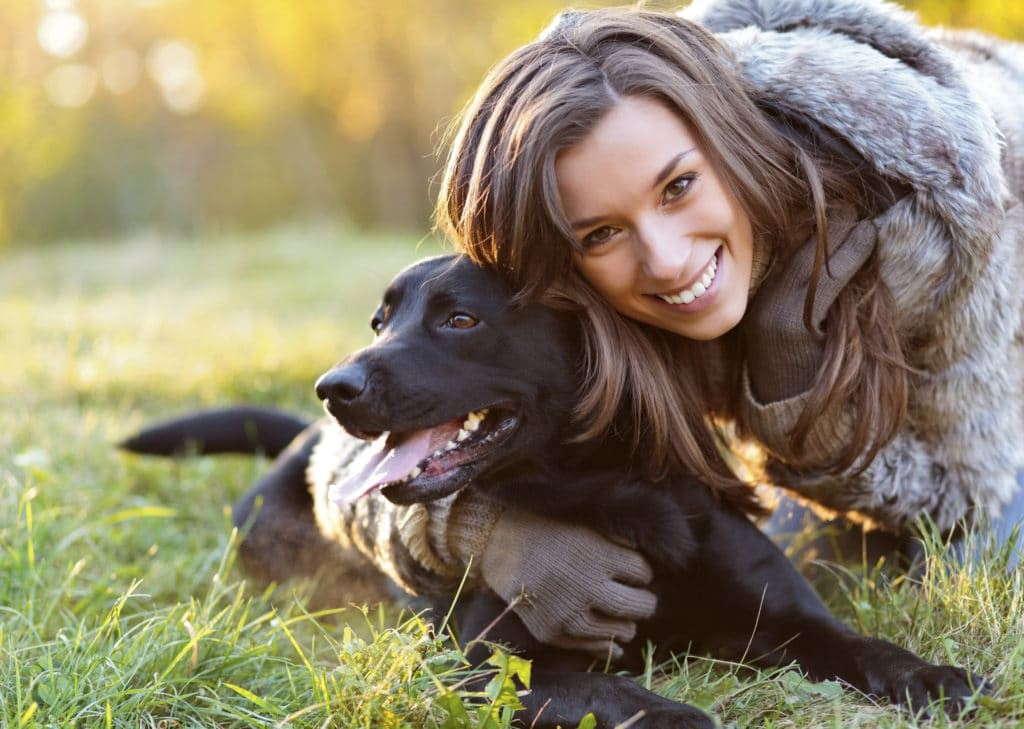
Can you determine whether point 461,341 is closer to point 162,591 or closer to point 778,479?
point 778,479

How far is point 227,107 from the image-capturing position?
49.6 feet

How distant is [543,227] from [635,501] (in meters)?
0.59

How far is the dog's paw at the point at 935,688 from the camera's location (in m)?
1.73

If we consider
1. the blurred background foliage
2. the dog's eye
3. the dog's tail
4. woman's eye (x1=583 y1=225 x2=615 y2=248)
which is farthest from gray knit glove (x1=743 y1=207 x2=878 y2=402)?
the blurred background foliage

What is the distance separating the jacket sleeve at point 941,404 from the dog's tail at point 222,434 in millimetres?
1623

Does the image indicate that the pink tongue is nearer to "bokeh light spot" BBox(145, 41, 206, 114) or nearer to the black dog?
the black dog

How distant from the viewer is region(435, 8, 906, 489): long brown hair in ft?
6.66

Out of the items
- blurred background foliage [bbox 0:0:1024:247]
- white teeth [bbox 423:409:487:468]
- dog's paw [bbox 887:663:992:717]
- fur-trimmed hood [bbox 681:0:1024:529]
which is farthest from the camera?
blurred background foliage [bbox 0:0:1024:247]

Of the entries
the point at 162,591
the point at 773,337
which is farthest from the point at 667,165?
the point at 162,591

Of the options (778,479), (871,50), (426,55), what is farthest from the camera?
(426,55)

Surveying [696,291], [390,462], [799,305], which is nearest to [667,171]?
[696,291]

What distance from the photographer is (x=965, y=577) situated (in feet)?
6.48

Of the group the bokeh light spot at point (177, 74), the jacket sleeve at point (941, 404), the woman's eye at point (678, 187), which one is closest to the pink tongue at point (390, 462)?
the woman's eye at point (678, 187)

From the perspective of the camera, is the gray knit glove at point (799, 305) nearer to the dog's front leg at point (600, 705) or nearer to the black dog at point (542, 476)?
the black dog at point (542, 476)
